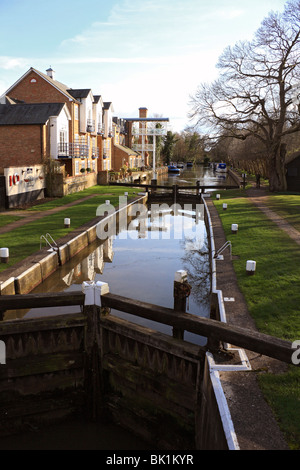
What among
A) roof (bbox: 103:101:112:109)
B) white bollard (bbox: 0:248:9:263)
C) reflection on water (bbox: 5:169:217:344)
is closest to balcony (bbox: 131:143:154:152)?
roof (bbox: 103:101:112:109)

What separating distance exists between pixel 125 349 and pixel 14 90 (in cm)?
3563

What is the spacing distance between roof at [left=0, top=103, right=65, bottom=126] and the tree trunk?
19538mm

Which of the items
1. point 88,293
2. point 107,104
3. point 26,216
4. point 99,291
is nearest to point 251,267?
point 99,291

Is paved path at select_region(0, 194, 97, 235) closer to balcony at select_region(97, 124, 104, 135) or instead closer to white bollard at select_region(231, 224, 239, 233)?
white bollard at select_region(231, 224, 239, 233)

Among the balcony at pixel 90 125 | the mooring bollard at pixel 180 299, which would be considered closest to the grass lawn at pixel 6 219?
the mooring bollard at pixel 180 299

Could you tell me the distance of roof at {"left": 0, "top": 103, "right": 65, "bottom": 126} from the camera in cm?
3069

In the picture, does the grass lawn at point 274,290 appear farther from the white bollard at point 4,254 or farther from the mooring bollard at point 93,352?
the white bollard at point 4,254

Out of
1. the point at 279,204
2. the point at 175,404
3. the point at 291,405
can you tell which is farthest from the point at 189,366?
the point at 279,204

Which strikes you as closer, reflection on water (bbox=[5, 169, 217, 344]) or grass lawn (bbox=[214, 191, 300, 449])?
grass lawn (bbox=[214, 191, 300, 449])

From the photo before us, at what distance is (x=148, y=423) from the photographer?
6.85 m

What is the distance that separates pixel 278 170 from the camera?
1382 inches

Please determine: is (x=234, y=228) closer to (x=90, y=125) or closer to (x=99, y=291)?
(x=99, y=291)

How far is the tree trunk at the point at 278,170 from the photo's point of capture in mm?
34844

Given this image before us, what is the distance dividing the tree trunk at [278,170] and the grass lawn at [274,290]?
48.9 feet
